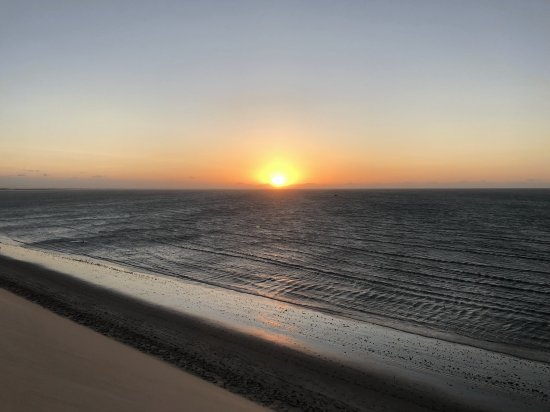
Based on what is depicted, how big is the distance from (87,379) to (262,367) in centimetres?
538

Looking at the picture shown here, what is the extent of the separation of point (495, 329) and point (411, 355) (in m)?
5.67

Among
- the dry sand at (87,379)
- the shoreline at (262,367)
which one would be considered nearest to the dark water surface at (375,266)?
the shoreline at (262,367)

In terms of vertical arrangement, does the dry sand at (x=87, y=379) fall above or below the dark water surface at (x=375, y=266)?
above

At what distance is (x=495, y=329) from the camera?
1672cm

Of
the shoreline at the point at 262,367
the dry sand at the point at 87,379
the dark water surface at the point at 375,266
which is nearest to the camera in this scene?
the dry sand at the point at 87,379

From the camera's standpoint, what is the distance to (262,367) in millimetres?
12312

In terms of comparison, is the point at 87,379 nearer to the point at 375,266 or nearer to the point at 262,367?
the point at 262,367

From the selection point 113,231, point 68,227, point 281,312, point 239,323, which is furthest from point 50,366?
point 68,227

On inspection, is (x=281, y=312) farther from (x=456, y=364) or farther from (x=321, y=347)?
(x=456, y=364)

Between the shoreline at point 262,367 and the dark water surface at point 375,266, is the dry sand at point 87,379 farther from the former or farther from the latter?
the dark water surface at point 375,266

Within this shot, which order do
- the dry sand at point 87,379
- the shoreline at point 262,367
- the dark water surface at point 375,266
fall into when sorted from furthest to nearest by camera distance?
1. the dark water surface at point 375,266
2. the shoreline at point 262,367
3. the dry sand at point 87,379

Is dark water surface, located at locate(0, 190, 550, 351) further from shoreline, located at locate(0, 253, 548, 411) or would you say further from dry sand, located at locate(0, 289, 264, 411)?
dry sand, located at locate(0, 289, 264, 411)

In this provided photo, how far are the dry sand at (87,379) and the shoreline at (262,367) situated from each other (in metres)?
1.04

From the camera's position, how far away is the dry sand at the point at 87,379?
26.3 ft
